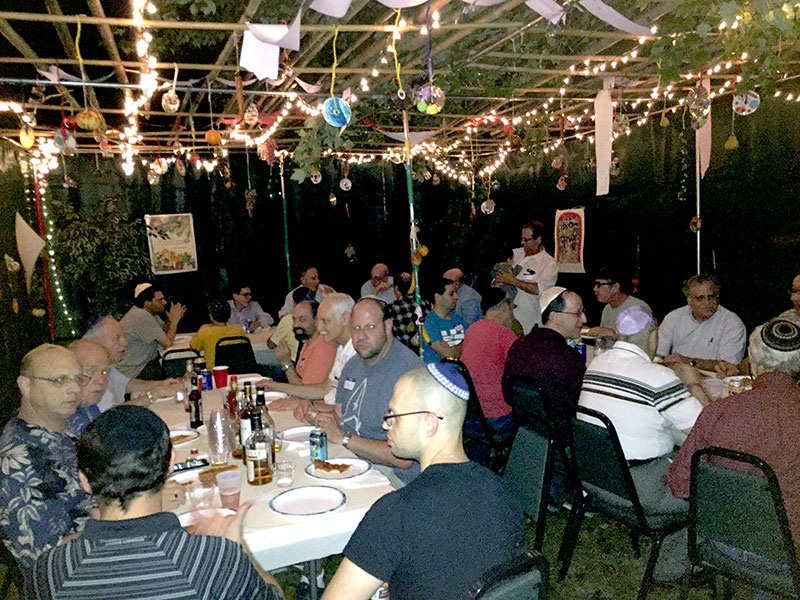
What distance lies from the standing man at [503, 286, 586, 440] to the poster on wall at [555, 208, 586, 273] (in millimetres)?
4630

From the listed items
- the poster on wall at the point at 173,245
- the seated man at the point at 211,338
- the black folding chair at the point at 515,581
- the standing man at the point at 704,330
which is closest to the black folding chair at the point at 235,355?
the seated man at the point at 211,338

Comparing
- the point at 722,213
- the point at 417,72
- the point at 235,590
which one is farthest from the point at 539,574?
the point at 722,213

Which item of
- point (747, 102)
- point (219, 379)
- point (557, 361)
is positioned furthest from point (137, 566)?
point (747, 102)

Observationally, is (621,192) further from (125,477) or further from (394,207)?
(125,477)

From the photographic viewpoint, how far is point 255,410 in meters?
2.67

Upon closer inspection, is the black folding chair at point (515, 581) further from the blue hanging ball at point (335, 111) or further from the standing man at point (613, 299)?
the standing man at point (613, 299)

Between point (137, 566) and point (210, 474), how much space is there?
3.64 feet

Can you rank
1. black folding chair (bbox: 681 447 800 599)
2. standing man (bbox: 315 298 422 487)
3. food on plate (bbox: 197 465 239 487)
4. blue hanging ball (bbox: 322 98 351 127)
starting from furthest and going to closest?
blue hanging ball (bbox: 322 98 351 127), standing man (bbox: 315 298 422 487), food on plate (bbox: 197 465 239 487), black folding chair (bbox: 681 447 800 599)

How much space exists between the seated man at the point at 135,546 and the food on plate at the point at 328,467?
2.94 feet

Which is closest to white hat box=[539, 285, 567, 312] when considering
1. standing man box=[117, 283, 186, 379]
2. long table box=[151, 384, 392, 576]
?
long table box=[151, 384, 392, 576]

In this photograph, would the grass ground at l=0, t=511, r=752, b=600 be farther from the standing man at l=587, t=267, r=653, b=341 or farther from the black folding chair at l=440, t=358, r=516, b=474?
the standing man at l=587, t=267, r=653, b=341

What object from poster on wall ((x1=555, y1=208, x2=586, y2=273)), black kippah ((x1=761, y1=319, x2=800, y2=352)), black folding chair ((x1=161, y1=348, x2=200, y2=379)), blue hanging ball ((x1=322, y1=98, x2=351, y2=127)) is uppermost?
blue hanging ball ((x1=322, y1=98, x2=351, y2=127))

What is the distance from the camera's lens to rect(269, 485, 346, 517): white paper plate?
6.82 ft

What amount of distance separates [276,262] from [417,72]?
19.8 ft
